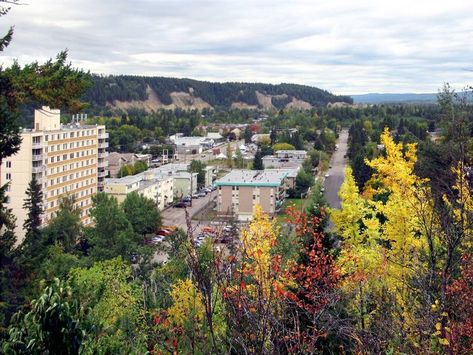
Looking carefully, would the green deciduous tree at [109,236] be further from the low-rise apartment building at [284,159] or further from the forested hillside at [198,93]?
the forested hillside at [198,93]

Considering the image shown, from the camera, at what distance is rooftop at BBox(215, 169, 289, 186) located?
32.5 meters

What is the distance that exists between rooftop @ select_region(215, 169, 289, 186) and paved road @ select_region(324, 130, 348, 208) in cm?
331

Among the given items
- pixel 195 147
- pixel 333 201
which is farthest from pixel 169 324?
pixel 195 147

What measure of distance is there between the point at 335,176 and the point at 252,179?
13187 millimetres

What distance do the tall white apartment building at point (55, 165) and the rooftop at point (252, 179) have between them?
7.07 meters

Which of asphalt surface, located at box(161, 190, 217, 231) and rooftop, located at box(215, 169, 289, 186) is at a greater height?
rooftop, located at box(215, 169, 289, 186)

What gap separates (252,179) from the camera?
33.9m

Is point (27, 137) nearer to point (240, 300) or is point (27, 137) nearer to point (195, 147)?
point (240, 300)

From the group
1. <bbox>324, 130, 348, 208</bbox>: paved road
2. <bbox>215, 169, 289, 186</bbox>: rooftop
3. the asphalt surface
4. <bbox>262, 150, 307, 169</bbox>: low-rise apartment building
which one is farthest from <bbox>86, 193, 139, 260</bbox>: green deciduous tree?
<bbox>262, 150, 307, 169</bbox>: low-rise apartment building

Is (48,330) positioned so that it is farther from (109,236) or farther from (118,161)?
(118,161)

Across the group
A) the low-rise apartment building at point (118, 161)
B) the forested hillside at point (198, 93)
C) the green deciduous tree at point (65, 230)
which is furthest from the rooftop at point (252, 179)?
the forested hillside at point (198, 93)

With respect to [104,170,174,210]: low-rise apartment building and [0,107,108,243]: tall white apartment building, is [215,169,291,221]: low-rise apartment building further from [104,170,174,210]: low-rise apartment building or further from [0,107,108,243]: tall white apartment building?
[0,107,108,243]: tall white apartment building

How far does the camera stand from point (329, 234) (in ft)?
32.0

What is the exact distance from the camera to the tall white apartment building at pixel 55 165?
26.2 m
